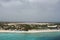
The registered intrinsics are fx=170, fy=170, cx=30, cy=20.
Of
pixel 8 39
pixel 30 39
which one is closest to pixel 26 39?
pixel 30 39

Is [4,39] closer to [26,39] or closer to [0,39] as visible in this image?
[0,39]

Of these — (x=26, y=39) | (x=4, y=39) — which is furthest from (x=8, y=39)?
(x=26, y=39)

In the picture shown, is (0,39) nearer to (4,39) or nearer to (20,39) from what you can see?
(4,39)

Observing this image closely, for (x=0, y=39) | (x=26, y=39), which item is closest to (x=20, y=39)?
(x=26, y=39)

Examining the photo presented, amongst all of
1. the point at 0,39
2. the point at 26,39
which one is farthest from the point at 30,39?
the point at 0,39

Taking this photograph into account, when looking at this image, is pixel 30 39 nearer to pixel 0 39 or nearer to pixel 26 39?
pixel 26 39

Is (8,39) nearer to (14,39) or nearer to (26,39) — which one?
(14,39)
